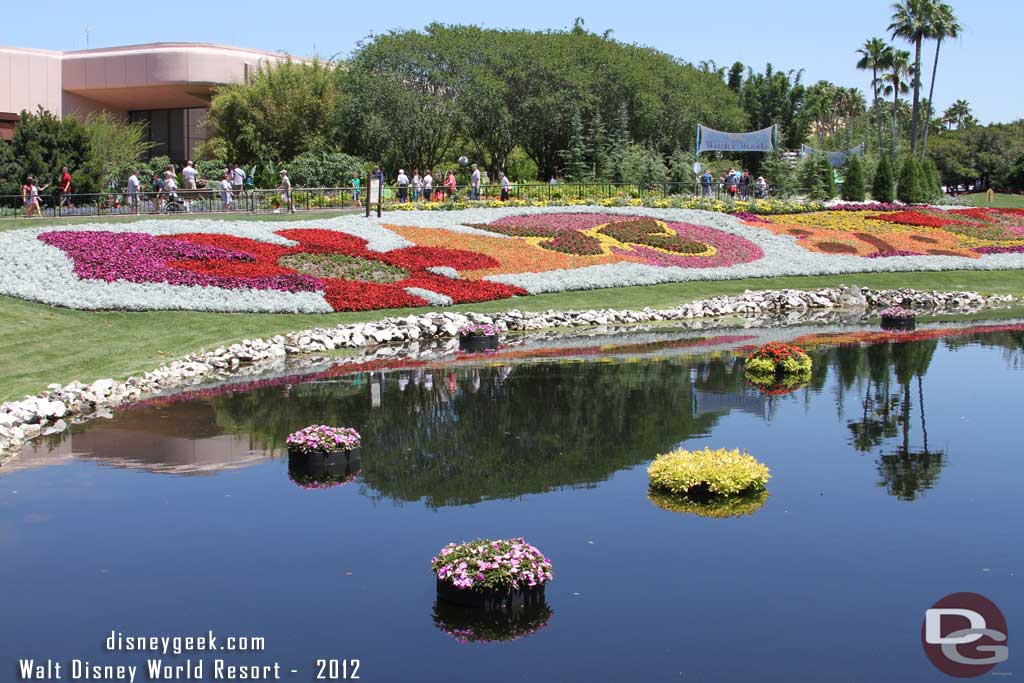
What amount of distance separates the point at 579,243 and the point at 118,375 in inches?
763

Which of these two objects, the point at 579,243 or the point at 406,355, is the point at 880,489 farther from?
the point at 579,243

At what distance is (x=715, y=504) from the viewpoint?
1232cm

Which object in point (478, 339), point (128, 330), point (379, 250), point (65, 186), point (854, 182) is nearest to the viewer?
point (128, 330)

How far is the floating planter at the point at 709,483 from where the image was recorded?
40.4ft

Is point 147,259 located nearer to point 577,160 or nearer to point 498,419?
point 498,419

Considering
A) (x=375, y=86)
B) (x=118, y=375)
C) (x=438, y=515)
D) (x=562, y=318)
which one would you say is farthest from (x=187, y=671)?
(x=375, y=86)

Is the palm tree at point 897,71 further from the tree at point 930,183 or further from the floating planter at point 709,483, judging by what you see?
the floating planter at point 709,483

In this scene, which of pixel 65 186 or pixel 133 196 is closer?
pixel 133 196

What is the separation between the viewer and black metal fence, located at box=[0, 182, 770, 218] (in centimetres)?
3919

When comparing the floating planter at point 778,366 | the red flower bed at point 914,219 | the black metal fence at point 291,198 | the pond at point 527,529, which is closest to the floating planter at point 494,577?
the pond at point 527,529

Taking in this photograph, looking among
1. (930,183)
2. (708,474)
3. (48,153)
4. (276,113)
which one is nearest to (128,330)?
(708,474)

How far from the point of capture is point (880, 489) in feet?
41.6

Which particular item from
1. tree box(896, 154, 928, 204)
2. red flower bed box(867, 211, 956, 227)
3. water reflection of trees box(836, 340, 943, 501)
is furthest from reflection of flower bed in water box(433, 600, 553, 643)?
tree box(896, 154, 928, 204)

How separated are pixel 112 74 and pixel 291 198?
32496 millimetres
